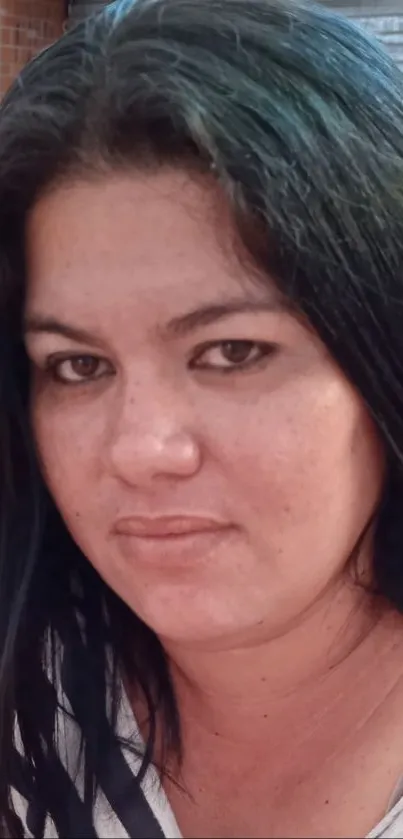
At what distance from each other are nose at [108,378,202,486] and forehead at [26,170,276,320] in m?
0.05

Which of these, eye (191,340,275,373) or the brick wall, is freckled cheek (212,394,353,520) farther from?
the brick wall

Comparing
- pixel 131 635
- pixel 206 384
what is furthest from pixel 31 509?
pixel 206 384

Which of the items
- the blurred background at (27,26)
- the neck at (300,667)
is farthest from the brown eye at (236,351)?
the blurred background at (27,26)

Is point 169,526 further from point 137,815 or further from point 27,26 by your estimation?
point 27,26

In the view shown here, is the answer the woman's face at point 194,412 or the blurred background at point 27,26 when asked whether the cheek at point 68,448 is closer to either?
the woman's face at point 194,412

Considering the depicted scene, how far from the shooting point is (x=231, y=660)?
2.42ft

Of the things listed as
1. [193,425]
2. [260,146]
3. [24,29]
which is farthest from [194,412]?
[24,29]

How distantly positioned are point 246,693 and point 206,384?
0.79 feet

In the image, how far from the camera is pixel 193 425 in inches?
24.1

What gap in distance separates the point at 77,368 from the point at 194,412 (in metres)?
0.11

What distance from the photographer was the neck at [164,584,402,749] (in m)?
0.73

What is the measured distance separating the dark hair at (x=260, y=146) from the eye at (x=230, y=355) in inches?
1.4

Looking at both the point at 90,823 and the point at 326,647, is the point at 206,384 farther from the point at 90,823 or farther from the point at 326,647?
the point at 90,823

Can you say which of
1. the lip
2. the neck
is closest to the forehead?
the lip
